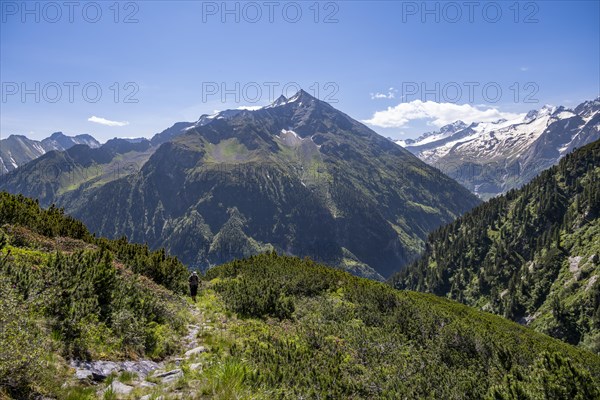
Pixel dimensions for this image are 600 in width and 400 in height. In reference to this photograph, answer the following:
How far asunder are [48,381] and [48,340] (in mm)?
1874

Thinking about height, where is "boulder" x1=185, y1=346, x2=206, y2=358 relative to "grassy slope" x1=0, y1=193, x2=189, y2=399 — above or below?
below

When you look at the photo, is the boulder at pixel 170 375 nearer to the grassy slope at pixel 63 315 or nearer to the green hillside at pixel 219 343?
the green hillside at pixel 219 343

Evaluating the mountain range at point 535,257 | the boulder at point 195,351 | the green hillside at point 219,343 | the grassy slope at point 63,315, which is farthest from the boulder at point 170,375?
the mountain range at point 535,257

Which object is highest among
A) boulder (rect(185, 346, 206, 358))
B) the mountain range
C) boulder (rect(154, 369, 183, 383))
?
boulder (rect(154, 369, 183, 383))

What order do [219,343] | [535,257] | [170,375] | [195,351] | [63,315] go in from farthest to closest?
1. [535,257]
2. [219,343]
3. [195,351]
4. [63,315]
5. [170,375]

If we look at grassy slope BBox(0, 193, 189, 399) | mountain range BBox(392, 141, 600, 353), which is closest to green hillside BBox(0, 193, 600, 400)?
grassy slope BBox(0, 193, 189, 399)

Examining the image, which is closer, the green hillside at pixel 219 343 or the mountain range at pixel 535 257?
the green hillside at pixel 219 343

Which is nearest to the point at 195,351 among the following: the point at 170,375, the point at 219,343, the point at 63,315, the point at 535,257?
the point at 219,343

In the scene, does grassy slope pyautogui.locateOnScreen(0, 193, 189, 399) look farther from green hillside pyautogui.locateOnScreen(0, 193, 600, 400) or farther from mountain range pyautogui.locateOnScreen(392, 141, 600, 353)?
mountain range pyautogui.locateOnScreen(392, 141, 600, 353)

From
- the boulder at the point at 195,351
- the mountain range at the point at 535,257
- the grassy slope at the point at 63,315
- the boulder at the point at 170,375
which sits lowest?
the mountain range at the point at 535,257

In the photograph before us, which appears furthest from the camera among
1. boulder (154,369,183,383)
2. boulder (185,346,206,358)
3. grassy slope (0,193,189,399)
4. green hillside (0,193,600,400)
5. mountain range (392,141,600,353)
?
mountain range (392,141,600,353)

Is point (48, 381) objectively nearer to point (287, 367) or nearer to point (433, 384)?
point (287, 367)

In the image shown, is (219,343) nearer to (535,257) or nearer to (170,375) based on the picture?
(170,375)

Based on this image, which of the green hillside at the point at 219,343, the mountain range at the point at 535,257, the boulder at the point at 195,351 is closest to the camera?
the green hillside at the point at 219,343
